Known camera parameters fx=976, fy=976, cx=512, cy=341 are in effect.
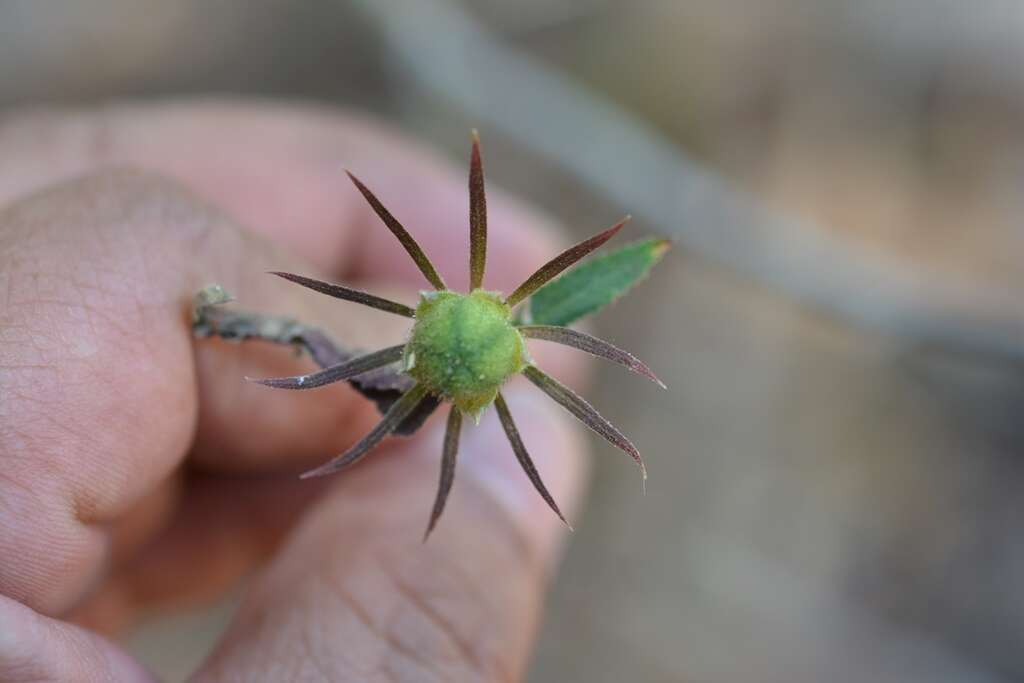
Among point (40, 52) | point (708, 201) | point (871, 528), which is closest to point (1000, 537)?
point (871, 528)

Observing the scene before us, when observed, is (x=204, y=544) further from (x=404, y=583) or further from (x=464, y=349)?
(x=464, y=349)

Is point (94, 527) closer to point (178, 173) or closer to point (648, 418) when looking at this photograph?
point (178, 173)

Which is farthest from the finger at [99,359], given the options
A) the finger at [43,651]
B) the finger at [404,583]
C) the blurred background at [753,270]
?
the blurred background at [753,270]

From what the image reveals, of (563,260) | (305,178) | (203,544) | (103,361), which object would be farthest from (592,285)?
(203,544)

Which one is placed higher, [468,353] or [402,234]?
[402,234]

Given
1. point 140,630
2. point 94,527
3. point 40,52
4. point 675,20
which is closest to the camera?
point 94,527

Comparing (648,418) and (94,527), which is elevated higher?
(648,418)
